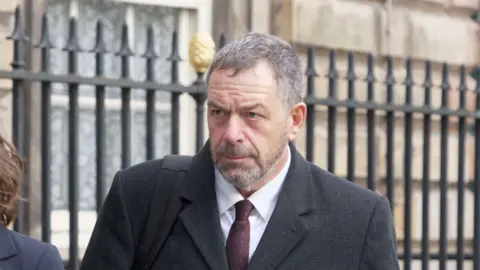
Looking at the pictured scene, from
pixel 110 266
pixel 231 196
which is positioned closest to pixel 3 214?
pixel 110 266

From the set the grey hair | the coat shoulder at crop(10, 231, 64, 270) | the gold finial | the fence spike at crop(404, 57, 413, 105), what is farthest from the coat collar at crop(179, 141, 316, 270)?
the fence spike at crop(404, 57, 413, 105)

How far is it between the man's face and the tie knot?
74mm

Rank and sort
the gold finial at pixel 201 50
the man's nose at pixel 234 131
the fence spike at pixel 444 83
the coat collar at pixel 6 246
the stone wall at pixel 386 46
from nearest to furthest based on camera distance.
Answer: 1. the man's nose at pixel 234 131
2. the coat collar at pixel 6 246
3. the gold finial at pixel 201 50
4. the fence spike at pixel 444 83
5. the stone wall at pixel 386 46

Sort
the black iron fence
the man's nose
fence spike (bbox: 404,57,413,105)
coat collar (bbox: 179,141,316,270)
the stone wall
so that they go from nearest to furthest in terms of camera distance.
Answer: the man's nose → coat collar (bbox: 179,141,316,270) → the black iron fence → fence spike (bbox: 404,57,413,105) → the stone wall

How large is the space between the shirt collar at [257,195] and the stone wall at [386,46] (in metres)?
3.74

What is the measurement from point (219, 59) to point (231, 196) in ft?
1.15

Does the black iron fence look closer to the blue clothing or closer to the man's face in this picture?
the blue clothing

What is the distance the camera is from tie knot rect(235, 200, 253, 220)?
2747 millimetres

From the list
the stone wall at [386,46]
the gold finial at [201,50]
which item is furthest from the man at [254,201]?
the stone wall at [386,46]

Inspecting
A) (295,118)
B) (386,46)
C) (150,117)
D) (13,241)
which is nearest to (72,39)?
(150,117)

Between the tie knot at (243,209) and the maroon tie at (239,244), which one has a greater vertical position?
the tie knot at (243,209)

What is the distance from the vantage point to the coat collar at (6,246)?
9.27ft

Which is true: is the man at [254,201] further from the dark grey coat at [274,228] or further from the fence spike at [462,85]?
the fence spike at [462,85]

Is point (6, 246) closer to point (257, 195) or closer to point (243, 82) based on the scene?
point (257, 195)
